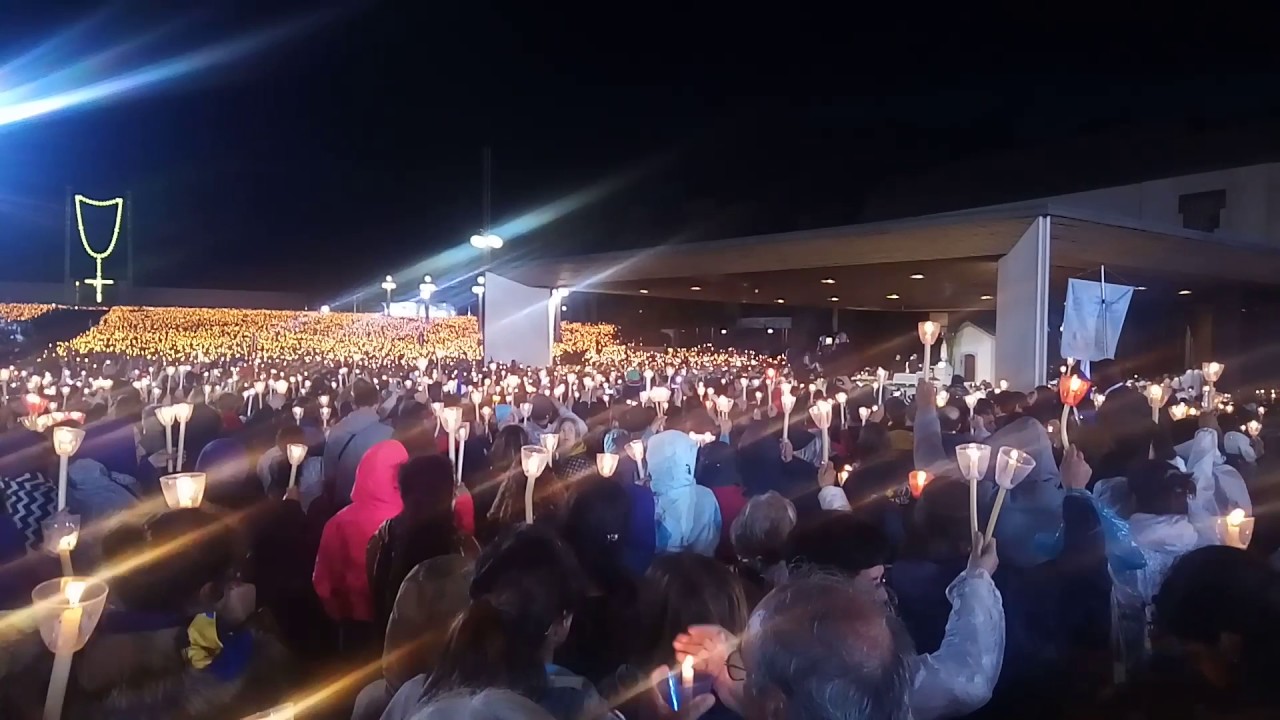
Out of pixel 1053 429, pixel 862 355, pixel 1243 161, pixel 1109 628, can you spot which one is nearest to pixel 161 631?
pixel 1109 628

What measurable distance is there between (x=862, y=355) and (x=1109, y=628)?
3078cm

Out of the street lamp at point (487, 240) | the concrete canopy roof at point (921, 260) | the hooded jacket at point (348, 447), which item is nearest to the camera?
the hooded jacket at point (348, 447)

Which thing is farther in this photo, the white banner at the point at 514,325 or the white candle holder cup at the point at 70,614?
the white banner at the point at 514,325

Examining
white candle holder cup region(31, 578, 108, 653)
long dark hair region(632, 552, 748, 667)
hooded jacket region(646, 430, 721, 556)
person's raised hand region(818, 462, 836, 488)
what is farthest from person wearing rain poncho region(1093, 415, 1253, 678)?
white candle holder cup region(31, 578, 108, 653)

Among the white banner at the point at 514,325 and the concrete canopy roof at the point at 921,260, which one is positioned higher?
the concrete canopy roof at the point at 921,260

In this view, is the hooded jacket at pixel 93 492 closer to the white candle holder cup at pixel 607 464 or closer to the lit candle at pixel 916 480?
the white candle holder cup at pixel 607 464

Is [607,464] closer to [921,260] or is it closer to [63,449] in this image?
[63,449]

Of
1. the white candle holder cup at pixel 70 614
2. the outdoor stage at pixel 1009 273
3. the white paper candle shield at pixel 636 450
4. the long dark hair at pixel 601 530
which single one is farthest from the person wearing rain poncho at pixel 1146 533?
the outdoor stage at pixel 1009 273

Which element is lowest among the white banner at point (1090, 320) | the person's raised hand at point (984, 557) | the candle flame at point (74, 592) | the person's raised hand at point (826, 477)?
the person's raised hand at point (826, 477)

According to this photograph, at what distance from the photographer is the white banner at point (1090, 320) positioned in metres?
10.7

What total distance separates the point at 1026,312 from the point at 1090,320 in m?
2.36

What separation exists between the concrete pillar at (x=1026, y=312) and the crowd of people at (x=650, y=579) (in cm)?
309

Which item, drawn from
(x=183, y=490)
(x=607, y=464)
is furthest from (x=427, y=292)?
(x=183, y=490)

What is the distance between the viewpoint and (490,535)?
470cm
